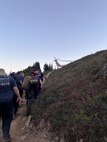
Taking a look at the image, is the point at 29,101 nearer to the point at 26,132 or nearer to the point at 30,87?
the point at 30,87

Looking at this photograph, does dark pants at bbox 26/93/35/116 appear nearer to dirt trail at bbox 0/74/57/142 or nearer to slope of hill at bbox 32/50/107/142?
slope of hill at bbox 32/50/107/142

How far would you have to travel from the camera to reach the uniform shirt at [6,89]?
994cm

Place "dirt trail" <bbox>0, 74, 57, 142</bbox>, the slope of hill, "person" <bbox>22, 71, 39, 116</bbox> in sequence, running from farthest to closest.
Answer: "person" <bbox>22, 71, 39, 116</bbox>
"dirt trail" <bbox>0, 74, 57, 142</bbox>
the slope of hill

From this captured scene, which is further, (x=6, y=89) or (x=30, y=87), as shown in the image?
(x=30, y=87)

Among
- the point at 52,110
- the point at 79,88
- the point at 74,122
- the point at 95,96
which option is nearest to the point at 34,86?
the point at 79,88

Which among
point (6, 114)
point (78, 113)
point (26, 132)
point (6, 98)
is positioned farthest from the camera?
point (26, 132)

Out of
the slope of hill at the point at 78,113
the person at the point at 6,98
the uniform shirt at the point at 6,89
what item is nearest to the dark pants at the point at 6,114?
the person at the point at 6,98

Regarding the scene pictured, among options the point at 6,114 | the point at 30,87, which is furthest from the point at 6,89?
the point at 30,87

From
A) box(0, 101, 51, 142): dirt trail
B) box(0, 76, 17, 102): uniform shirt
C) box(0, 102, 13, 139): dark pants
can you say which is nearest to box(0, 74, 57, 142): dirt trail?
box(0, 101, 51, 142): dirt trail

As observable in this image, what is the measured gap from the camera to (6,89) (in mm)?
10031

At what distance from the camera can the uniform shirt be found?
32.6 ft

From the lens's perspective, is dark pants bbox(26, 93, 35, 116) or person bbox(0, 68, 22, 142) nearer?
person bbox(0, 68, 22, 142)

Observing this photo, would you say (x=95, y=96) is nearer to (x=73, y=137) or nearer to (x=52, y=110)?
(x=52, y=110)

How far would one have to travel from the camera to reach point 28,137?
12227mm
